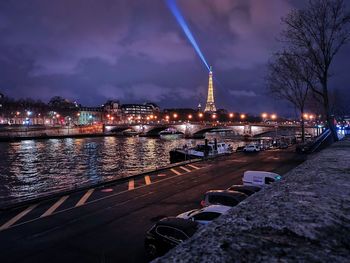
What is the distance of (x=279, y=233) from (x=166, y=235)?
894 cm

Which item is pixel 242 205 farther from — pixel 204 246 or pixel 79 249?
pixel 79 249

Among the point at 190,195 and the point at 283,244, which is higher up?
the point at 283,244

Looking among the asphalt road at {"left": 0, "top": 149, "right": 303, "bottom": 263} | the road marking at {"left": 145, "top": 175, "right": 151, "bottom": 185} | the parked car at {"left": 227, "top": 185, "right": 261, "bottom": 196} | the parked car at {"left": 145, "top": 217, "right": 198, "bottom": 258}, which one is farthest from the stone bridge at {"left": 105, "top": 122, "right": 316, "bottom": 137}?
the parked car at {"left": 145, "top": 217, "right": 198, "bottom": 258}

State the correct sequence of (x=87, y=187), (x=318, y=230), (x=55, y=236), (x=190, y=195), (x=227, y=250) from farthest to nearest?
(x=87, y=187) → (x=190, y=195) → (x=55, y=236) → (x=318, y=230) → (x=227, y=250)

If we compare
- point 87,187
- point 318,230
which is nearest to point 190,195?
point 87,187

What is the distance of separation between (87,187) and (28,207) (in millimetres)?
Answer: 6122

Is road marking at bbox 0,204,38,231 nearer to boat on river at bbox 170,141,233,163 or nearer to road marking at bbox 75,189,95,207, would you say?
road marking at bbox 75,189,95,207

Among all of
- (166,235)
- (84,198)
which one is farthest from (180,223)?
(84,198)

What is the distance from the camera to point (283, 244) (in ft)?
14.2

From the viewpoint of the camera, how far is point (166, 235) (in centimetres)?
1304

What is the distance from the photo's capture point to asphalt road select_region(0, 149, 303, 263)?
13664mm

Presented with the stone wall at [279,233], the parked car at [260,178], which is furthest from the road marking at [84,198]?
the stone wall at [279,233]

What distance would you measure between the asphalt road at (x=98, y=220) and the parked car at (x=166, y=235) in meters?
0.57

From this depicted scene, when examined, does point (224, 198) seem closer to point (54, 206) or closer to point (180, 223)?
point (180, 223)
